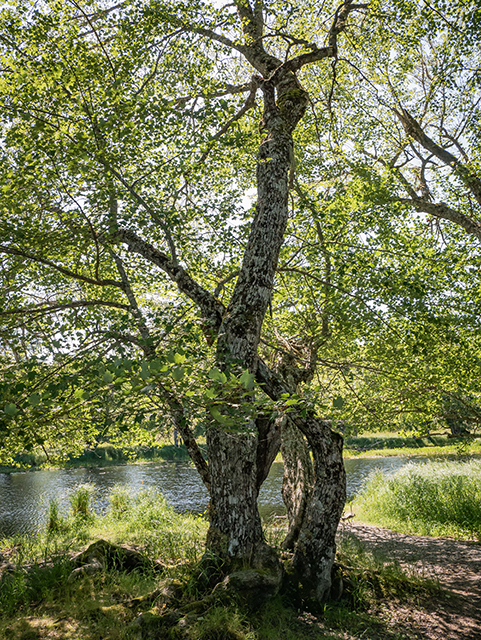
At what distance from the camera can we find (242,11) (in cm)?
716

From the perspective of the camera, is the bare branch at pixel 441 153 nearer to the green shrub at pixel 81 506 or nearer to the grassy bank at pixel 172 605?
the grassy bank at pixel 172 605

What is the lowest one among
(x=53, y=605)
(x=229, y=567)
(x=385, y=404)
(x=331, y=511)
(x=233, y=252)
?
(x=53, y=605)

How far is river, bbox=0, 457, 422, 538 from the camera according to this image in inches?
576

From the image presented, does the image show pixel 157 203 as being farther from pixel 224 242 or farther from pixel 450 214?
pixel 450 214

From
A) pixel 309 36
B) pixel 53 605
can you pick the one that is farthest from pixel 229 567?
pixel 309 36

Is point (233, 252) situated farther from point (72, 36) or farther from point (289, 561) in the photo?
point (289, 561)

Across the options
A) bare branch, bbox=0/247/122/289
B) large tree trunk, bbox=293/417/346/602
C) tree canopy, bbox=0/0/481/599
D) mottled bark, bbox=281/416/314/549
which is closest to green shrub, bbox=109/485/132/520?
tree canopy, bbox=0/0/481/599

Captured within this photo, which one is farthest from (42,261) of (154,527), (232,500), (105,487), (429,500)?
(105,487)

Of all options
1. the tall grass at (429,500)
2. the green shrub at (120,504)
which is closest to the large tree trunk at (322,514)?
the tall grass at (429,500)

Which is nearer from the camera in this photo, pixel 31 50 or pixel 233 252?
pixel 31 50

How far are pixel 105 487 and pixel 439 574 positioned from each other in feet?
55.9

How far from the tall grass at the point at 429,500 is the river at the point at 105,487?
157 centimetres

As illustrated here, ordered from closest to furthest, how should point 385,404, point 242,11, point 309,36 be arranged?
point 242,11, point 309,36, point 385,404

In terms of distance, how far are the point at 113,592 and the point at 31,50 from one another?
7.88 m
